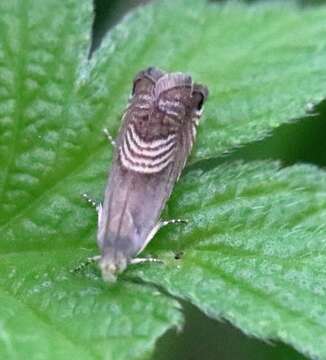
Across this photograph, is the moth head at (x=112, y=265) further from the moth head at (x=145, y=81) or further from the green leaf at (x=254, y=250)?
the moth head at (x=145, y=81)

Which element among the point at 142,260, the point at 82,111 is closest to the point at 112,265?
the point at 142,260

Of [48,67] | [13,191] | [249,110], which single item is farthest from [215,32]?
[13,191]

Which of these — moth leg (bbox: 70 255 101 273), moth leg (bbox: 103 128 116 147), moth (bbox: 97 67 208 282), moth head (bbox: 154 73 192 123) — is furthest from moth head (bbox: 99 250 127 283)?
moth head (bbox: 154 73 192 123)

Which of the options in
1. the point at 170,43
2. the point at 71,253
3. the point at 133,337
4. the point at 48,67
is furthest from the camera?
the point at 170,43

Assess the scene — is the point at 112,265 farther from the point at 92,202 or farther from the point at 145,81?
the point at 145,81

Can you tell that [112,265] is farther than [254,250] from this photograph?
No

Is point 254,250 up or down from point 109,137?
down

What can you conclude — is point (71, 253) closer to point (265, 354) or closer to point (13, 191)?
point (13, 191)

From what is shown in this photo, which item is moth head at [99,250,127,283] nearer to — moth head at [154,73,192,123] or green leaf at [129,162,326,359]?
green leaf at [129,162,326,359]
